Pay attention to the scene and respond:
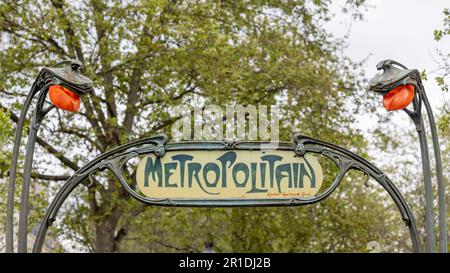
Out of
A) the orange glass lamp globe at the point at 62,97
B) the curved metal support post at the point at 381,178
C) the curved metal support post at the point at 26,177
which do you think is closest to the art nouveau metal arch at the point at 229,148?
the curved metal support post at the point at 381,178

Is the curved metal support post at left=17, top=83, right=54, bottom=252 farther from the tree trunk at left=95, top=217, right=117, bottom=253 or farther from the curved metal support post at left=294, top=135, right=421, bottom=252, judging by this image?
the tree trunk at left=95, top=217, right=117, bottom=253

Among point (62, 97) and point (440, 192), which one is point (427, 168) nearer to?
point (440, 192)

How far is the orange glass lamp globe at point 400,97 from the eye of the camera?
22.6 ft

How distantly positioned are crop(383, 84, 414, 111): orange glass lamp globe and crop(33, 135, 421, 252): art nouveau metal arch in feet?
1.85

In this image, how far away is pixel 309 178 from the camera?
21.8 ft

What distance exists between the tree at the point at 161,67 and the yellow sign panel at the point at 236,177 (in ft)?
27.0

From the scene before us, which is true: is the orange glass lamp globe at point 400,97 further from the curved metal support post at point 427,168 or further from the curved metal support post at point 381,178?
the curved metal support post at point 381,178

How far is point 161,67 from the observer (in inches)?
627

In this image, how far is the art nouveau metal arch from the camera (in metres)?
6.61

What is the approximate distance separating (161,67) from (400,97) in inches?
375

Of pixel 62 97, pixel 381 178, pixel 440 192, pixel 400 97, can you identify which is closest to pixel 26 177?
pixel 62 97

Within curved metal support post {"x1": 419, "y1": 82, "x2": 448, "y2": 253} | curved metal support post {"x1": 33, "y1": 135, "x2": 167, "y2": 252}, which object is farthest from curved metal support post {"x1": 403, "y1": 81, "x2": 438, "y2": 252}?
curved metal support post {"x1": 33, "y1": 135, "x2": 167, "y2": 252}
